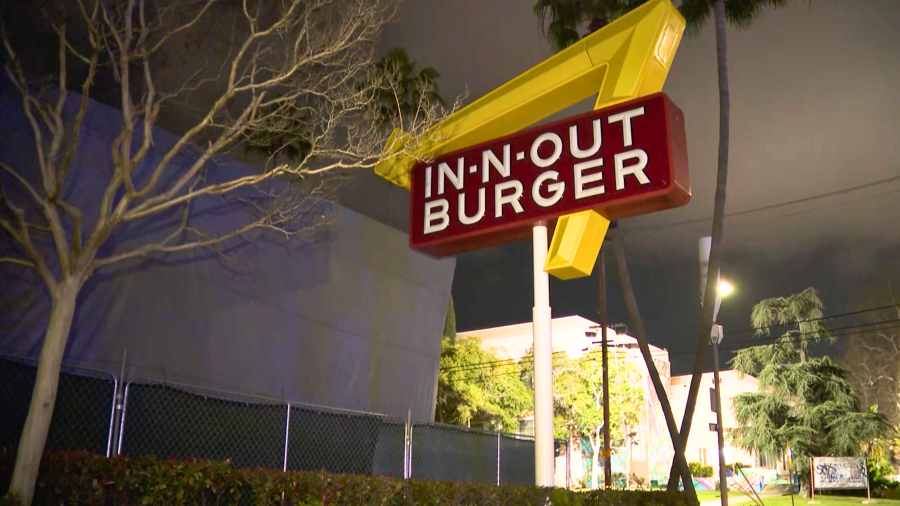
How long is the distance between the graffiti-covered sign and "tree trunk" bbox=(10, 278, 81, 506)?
100 ft

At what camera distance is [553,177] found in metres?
9.08

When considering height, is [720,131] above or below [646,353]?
above

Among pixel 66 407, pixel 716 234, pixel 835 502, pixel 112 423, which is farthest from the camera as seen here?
pixel 835 502

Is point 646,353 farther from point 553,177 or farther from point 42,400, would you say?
point 42,400

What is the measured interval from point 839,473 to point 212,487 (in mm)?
31437

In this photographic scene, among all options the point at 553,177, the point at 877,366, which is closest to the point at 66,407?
the point at 553,177

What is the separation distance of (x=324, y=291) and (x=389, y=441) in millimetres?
3165

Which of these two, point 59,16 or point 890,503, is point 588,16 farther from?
point 890,503

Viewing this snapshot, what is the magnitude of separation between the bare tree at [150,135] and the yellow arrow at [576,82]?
1.37 feet

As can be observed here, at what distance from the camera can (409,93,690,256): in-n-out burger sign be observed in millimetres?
8469

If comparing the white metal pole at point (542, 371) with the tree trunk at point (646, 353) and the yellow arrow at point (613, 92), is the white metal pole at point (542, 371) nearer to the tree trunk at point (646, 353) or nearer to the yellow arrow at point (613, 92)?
the yellow arrow at point (613, 92)

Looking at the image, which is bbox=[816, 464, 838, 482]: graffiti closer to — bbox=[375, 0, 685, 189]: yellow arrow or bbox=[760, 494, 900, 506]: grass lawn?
bbox=[760, 494, 900, 506]: grass lawn

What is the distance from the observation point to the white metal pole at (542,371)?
8.56 meters

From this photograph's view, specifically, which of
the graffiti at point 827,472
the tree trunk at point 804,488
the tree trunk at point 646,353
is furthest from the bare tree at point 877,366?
the tree trunk at point 646,353
